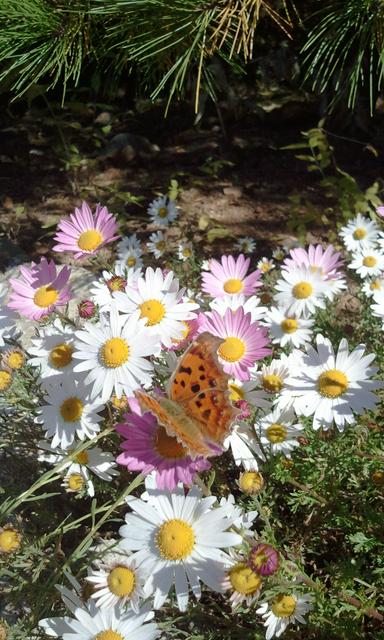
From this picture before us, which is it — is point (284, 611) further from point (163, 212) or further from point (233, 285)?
point (163, 212)

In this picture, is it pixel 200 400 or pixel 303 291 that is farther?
pixel 303 291

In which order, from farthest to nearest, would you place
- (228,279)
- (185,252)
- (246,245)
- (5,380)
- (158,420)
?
1. (246,245)
2. (185,252)
3. (228,279)
4. (5,380)
5. (158,420)

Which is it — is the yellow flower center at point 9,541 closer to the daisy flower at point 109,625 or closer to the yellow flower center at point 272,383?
the daisy flower at point 109,625

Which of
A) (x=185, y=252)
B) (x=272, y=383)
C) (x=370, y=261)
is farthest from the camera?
(x=185, y=252)

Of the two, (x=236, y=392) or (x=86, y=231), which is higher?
(x=86, y=231)

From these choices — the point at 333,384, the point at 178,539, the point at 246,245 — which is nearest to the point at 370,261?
the point at 246,245

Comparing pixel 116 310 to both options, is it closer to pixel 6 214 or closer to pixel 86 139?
pixel 6 214

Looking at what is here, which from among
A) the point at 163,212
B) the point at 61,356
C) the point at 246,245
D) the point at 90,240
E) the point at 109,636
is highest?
the point at 163,212
